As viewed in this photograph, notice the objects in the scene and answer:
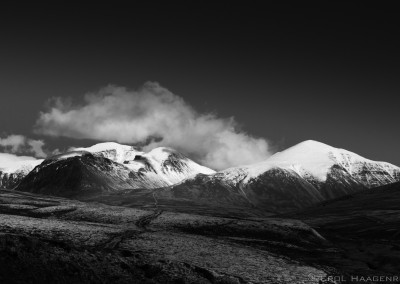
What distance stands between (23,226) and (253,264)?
38.2m

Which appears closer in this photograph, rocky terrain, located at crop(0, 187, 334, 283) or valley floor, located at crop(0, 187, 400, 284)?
rocky terrain, located at crop(0, 187, 334, 283)

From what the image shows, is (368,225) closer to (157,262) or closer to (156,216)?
(156,216)

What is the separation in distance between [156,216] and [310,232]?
3684 centimetres

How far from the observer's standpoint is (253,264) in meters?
61.2

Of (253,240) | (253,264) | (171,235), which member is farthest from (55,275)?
(253,240)

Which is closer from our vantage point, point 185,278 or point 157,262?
point 185,278

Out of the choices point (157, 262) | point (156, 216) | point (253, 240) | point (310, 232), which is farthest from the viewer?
point (156, 216)

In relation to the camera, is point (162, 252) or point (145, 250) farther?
point (145, 250)

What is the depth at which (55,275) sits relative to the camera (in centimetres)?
3975

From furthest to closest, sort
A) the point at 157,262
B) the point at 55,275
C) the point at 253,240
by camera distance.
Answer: the point at 253,240 < the point at 157,262 < the point at 55,275

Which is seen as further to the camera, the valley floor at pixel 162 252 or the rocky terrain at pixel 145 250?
the valley floor at pixel 162 252

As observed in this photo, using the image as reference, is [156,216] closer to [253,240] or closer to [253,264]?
[253,240]

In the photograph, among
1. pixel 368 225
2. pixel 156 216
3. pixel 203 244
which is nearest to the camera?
pixel 203 244

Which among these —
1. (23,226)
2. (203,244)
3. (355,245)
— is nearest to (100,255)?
(203,244)
